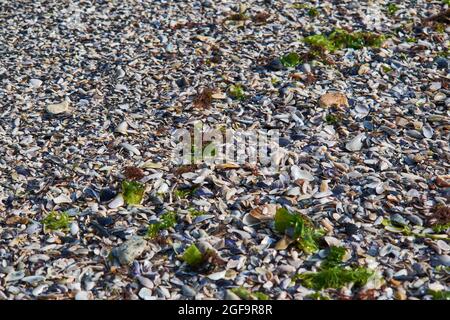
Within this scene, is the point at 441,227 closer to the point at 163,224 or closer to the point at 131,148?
the point at 163,224

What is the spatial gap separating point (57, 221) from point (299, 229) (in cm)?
217

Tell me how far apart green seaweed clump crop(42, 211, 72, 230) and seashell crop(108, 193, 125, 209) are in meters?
0.40

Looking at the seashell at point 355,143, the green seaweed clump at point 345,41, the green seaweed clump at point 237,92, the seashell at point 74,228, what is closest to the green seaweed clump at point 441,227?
the seashell at point 355,143

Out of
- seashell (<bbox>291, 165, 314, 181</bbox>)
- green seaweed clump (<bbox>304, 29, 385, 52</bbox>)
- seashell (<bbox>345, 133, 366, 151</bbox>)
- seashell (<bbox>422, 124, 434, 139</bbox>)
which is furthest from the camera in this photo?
green seaweed clump (<bbox>304, 29, 385, 52</bbox>)

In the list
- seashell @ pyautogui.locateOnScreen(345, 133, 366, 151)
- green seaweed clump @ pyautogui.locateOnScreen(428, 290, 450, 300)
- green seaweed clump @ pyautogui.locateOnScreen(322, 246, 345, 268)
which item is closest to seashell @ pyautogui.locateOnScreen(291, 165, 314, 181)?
seashell @ pyautogui.locateOnScreen(345, 133, 366, 151)

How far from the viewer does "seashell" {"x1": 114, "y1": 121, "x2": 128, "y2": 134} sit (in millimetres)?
7574

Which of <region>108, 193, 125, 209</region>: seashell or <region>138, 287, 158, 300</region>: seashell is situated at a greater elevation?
<region>108, 193, 125, 209</region>: seashell

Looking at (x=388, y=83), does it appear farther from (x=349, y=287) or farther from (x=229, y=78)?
(x=349, y=287)

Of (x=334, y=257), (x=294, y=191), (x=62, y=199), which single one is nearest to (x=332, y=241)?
(x=334, y=257)

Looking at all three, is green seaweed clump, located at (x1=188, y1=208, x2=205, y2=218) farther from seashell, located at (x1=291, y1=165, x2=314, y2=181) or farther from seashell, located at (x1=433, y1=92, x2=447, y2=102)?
seashell, located at (x1=433, y1=92, x2=447, y2=102)

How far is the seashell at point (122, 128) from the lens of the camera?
757cm

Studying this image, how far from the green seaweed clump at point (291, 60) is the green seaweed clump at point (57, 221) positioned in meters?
3.73

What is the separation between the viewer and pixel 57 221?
6.27 m

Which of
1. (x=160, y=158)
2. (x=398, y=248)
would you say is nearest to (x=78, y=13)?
(x=160, y=158)
